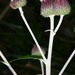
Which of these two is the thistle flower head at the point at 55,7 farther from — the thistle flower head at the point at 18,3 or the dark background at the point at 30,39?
the dark background at the point at 30,39

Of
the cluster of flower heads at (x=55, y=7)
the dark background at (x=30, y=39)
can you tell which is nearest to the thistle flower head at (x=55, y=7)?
the cluster of flower heads at (x=55, y=7)

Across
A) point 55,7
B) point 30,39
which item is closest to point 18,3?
A: point 55,7

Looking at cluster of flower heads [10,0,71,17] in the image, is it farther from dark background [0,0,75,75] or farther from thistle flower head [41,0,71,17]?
dark background [0,0,75,75]

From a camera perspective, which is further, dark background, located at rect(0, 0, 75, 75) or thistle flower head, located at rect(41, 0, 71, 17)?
dark background, located at rect(0, 0, 75, 75)

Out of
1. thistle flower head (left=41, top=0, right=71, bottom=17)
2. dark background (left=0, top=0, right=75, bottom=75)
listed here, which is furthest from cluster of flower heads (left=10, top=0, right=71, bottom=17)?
dark background (left=0, top=0, right=75, bottom=75)

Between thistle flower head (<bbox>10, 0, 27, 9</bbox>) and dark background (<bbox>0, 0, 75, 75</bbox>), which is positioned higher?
thistle flower head (<bbox>10, 0, 27, 9</bbox>)

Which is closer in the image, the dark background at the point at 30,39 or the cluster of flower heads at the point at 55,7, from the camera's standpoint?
the cluster of flower heads at the point at 55,7
